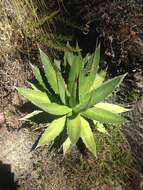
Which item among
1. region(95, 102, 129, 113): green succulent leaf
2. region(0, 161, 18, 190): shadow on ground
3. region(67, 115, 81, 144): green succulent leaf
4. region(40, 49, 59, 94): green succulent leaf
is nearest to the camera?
region(67, 115, 81, 144): green succulent leaf

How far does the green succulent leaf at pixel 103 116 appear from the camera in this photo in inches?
143

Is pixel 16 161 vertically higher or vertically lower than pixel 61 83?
lower

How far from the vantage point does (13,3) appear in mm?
3977

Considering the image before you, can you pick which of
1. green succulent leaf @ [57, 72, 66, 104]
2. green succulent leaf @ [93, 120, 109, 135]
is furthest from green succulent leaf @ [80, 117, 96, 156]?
green succulent leaf @ [57, 72, 66, 104]

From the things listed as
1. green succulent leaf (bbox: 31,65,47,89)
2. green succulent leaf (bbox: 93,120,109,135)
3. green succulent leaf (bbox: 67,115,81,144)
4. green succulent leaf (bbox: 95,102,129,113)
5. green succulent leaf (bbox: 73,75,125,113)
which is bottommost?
green succulent leaf (bbox: 93,120,109,135)

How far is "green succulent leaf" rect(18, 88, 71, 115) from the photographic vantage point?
3.61 m

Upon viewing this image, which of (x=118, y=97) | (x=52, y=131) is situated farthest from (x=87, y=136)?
(x=118, y=97)

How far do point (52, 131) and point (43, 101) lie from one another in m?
0.26

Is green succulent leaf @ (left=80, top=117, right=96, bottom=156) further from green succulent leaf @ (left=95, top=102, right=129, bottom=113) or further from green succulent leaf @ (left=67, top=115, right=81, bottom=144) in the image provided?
green succulent leaf @ (left=95, top=102, right=129, bottom=113)

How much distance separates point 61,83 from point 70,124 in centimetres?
35

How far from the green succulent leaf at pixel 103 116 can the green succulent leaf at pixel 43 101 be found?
18 centimetres

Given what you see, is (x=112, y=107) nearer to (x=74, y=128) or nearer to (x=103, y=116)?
(x=103, y=116)

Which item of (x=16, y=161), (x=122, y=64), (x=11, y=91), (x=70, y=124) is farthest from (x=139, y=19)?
(x=16, y=161)

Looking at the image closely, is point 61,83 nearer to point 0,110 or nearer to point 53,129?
point 53,129
